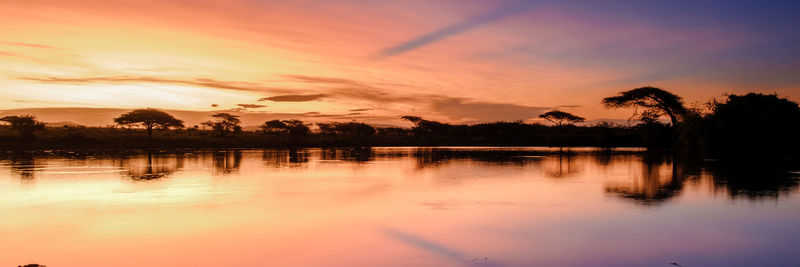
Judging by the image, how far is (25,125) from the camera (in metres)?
53.4

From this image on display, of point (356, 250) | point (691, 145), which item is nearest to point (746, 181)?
point (356, 250)

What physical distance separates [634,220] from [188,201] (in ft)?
36.3

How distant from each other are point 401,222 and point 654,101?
5587 centimetres

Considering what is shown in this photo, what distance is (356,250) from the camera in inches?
331

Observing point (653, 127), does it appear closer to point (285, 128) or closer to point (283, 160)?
point (283, 160)

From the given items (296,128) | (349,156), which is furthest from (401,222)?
(296,128)

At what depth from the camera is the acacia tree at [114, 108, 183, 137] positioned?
225 ft

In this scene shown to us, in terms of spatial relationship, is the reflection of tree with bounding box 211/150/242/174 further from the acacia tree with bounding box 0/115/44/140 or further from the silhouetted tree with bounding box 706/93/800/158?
the silhouetted tree with bounding box 706/93/800/158

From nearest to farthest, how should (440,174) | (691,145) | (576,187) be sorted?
(576,187) < (440,174) < (691,145)

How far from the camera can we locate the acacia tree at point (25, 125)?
51.8 m

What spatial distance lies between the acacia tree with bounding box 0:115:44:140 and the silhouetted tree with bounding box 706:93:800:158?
6283 cm

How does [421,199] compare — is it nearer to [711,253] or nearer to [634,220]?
[634,220]

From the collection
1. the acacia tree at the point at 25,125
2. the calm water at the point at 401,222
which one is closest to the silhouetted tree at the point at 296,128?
the acacia tree at the point at 25,125

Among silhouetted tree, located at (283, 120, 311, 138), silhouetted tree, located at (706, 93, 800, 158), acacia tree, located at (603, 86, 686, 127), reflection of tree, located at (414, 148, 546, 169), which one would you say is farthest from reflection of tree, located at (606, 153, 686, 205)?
silhouetted tree, located at (283, 120, 311, 138)
